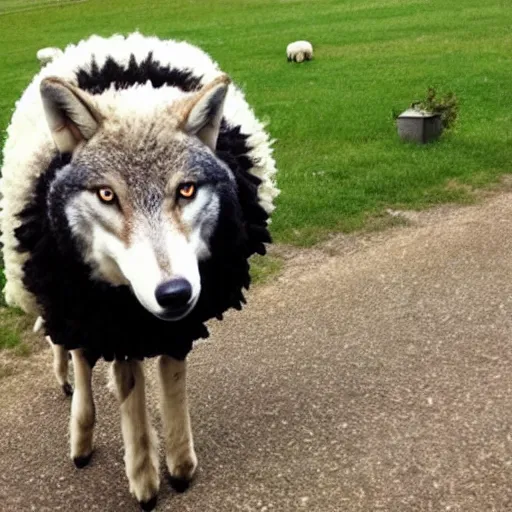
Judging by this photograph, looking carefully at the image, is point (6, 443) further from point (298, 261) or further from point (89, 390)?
point (298, 261)

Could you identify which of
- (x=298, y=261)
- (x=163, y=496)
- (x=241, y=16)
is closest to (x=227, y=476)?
(x=163, y=496)

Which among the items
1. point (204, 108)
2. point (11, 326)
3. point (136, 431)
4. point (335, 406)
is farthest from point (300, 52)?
point (204, 108)

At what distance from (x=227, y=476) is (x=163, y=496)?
0.31 meters

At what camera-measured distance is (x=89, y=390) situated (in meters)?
3.70

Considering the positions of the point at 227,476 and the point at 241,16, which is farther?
the point at 241,16

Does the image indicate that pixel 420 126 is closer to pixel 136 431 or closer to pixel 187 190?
pixel 136 431

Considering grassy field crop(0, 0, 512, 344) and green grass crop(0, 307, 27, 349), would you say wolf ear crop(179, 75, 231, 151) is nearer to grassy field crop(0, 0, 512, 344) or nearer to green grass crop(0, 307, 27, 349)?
green grass crop(0, 307, 27, 349)

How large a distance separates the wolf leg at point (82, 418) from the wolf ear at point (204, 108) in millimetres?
1430

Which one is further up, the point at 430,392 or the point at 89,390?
the point at 89,390

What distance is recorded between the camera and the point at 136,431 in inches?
134

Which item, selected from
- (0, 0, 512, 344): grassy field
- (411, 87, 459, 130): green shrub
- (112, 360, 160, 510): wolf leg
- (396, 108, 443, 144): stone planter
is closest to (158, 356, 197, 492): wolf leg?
(112, 360, 160, 510): wolf leg

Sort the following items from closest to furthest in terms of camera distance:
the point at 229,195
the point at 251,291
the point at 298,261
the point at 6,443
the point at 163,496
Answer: the point at 229,195, the point at 163,496, the point at 6,443, the point at 251,291, the point at 298,261

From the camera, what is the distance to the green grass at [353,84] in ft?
25.1

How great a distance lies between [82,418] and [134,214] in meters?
1.57
